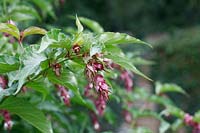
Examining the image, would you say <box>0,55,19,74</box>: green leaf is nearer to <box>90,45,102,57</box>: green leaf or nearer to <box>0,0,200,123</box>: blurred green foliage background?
<box>90,45,102,57</box>: green leaf

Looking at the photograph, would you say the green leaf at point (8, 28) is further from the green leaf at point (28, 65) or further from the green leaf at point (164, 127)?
the green leaf at point (164, 127)

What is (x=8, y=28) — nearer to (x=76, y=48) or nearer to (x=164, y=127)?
(x=76, y=48)

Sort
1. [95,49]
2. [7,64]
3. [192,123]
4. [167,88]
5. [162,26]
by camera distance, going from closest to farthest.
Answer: [95,49] < [7,64] < [192,123] < [167,88] < [162,26]

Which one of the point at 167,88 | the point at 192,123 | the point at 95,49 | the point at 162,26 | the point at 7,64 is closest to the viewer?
the point at 95,49

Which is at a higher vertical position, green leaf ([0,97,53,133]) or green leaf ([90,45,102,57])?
green leaf ([90,45,102,57])

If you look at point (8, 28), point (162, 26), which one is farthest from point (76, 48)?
point (162, 26)

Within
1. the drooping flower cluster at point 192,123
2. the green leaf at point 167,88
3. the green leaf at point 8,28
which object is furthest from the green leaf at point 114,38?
the green leaf at point 167,88

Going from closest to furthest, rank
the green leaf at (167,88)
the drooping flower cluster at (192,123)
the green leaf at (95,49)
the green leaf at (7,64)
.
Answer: the green leaf at (95,49), the green leaf at (7,64), the drooping flower cluster at (192,123), the green leaf at (167,88)

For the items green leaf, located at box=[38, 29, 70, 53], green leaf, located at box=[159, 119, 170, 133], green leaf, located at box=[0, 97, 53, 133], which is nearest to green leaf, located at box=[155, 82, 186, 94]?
green leaf, located at box=[159, 119, 170, 133]
